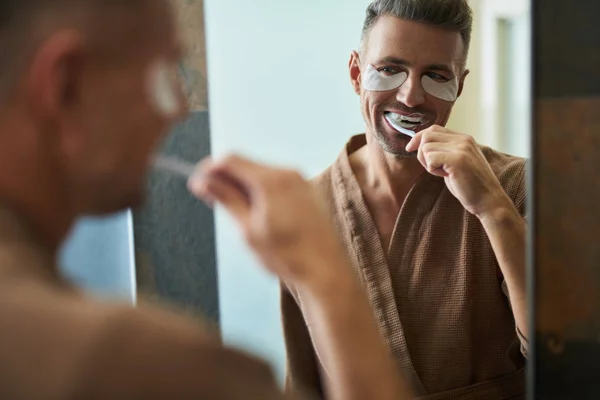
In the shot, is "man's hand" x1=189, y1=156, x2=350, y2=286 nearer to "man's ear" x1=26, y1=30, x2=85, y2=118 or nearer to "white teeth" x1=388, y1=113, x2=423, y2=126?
"man's ear" x1=26, y1=30, x2=85, y2=118

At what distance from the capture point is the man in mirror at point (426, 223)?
0.76m

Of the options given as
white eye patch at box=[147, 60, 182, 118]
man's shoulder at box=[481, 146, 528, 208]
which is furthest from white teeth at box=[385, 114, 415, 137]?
white eye patch at box=[147, 60, 182, 118]

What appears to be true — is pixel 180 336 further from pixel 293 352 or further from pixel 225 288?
pixel 225 288

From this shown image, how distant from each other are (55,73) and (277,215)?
0.51ft

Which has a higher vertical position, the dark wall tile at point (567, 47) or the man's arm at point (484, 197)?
the dark wall tile at point (567, 47)

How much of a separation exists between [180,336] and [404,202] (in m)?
0.56

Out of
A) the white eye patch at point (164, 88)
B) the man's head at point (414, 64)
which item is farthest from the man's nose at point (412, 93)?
the white eye patch at point (164, 88)

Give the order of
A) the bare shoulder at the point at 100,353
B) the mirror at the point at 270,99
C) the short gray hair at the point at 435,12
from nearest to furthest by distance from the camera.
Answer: the bare shoulder at the point at 100,353
the short gray hair at the point at 435,12
the mirror at the point at 270,99

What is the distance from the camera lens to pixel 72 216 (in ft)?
1.15

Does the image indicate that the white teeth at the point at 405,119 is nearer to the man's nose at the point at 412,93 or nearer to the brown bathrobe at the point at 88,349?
the man's nose at the point at 412,93

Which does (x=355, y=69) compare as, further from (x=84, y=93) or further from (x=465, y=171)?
(x=84, y=93)

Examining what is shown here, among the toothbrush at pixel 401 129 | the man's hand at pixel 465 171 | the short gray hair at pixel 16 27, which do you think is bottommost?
the man's hand at pixel 465 171

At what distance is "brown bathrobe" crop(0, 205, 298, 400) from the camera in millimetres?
286

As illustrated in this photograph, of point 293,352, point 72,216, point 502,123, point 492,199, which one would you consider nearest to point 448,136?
point 492,199
